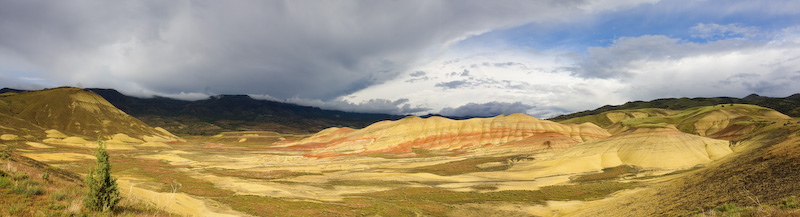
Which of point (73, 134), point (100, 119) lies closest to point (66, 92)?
point (100, 119)

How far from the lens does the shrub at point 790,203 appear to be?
608 inches

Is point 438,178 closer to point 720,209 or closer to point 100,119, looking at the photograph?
point 720,209

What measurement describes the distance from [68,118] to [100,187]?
189 m

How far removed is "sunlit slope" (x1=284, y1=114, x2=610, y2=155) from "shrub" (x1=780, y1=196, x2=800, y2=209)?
319 feet

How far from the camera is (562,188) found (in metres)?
48.9

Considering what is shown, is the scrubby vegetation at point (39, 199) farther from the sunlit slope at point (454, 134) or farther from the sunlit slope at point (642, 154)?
the sunlit slope at point (454, 134)

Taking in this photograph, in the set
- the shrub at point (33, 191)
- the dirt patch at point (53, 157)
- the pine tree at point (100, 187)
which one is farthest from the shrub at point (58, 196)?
the dirt patch at point (53, 157)

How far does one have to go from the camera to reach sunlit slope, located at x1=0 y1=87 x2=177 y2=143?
133 meters

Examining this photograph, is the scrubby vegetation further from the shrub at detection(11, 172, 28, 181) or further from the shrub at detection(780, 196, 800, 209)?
the shrub at detection(780, 196, 800, 209)

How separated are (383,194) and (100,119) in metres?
181

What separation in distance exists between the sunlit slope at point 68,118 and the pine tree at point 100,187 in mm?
150198

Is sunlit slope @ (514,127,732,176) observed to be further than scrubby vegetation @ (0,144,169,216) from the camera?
Yes

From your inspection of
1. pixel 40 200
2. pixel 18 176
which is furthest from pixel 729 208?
pixel 18 176

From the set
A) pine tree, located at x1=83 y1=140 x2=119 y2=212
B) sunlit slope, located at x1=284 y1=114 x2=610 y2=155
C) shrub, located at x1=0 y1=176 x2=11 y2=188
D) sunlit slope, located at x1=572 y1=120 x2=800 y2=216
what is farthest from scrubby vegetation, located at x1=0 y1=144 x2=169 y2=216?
sunlit slope, located at x1=284 y1=114 x2=610 y2=155
